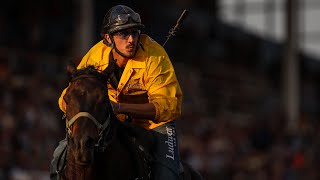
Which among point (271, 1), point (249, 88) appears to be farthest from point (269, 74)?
point (271, 1)

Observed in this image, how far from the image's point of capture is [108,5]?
25641mm

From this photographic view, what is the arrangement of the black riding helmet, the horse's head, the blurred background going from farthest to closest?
the blurred background → the black riding helmet → the horse's head

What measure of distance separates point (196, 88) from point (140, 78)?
16.0m

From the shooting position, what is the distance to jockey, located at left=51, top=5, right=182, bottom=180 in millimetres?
8531

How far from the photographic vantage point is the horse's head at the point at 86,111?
7.43 meters

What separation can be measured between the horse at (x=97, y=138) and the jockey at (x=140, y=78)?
0.16 meters

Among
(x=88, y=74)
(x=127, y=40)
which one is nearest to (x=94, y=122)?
(x=88, y=74)

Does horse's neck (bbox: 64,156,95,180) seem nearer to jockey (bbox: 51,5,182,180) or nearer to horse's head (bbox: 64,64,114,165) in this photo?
horse's head (bbox: 64,64,114,165)

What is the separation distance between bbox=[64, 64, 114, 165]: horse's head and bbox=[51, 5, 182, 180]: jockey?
588 mm

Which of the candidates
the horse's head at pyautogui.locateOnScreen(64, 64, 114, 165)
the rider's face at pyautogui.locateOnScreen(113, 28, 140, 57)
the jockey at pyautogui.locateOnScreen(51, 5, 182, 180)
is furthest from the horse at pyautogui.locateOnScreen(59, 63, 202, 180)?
the rider's face at pyautogui.locateOnScreen(113, 28, 140, 57)

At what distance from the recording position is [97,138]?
7.57m

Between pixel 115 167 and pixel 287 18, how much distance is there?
2046cm

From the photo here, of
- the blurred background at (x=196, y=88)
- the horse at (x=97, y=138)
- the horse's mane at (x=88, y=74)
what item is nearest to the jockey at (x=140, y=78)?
the horse at (x=97, y=138)

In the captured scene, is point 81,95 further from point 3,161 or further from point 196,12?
point 196,12
